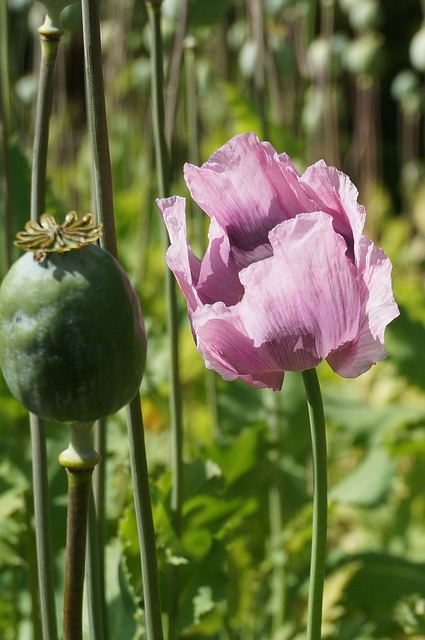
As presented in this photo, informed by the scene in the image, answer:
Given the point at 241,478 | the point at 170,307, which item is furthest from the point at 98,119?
the point at 241,478

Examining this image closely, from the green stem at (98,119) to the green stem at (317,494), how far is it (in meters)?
0.10

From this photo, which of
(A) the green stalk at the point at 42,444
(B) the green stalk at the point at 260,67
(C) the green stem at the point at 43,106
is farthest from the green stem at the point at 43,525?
(B) the green stalk at the point at 260,67

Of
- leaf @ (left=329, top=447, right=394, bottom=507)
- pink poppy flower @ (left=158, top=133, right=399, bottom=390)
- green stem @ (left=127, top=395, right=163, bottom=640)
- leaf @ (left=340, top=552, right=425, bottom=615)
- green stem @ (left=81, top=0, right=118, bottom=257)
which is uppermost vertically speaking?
green stem @ (left=81, top=0, right=118, bottom=257)

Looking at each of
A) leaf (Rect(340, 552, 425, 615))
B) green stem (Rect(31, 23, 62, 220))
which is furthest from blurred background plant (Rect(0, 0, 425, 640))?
green stem (Rect(31, 23, 62, 220))

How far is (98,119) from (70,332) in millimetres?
109

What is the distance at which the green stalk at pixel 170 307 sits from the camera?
0.56 meters

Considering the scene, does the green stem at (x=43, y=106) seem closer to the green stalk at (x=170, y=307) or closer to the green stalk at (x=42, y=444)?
the green stalk at (x=42, y=444)

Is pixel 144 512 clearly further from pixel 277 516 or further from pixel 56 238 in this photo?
pixel 277 516

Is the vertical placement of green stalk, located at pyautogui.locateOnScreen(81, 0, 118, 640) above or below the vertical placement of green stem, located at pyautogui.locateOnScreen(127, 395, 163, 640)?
above

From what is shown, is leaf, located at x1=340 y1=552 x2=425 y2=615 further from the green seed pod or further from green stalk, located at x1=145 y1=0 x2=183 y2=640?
the green seed pod

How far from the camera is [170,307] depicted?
1.99 feet

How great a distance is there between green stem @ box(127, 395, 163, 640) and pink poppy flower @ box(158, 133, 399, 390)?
4 centimetres

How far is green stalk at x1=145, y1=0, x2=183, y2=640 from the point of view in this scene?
0.56 meters

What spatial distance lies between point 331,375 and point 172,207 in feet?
2.61
